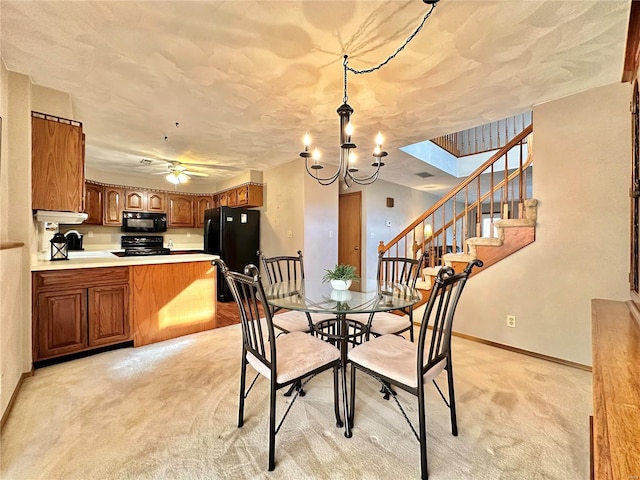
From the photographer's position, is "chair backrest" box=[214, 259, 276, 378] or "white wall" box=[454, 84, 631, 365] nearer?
"chair backrest" box=[214, 259, 276, 378]

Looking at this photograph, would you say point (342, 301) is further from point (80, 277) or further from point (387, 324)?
point (80, 277)

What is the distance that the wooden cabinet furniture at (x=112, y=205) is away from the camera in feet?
17.0

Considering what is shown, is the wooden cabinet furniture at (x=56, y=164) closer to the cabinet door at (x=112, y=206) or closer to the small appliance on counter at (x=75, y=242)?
the small appliance on counter at (x=75, y=242)

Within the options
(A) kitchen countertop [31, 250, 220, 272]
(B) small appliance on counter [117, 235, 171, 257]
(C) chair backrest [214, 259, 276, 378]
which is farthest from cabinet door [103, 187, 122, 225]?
(C) chair backrest [214, 259, 276, 378]

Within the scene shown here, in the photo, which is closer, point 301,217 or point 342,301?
point 342,301

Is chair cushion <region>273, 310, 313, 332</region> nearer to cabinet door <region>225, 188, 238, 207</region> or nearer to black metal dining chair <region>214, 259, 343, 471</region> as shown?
black metal dining chair <region>214, 259, 343, 471</region>

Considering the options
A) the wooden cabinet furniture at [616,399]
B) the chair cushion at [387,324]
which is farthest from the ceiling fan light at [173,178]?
the wooden cabinet furniture at [616,399]

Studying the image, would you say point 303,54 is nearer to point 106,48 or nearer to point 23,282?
point 106,48

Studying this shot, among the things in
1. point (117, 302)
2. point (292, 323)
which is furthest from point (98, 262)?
point (292, 323)

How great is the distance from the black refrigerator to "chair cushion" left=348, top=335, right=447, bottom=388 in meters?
3.53

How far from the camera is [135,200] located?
5500mm

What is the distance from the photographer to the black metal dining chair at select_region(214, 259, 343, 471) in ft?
4.43

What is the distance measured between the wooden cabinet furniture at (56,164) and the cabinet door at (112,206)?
3310 mm

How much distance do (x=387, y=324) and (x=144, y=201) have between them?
5.58 m
